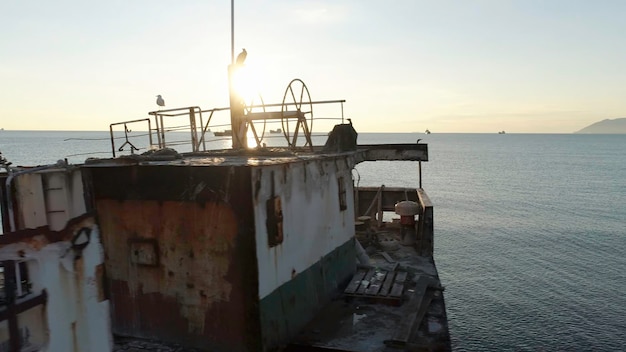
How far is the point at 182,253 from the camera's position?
7.55 meters

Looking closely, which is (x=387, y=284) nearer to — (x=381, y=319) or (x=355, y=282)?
(x=355, y=282)

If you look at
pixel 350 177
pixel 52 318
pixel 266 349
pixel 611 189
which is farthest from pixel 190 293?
pixel 611 189

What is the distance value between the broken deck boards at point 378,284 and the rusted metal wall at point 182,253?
366cm

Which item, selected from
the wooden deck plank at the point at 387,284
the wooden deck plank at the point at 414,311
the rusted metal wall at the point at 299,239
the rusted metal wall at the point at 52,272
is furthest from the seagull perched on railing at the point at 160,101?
the rusted metal wall at the point at 52,272

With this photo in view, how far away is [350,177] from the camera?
474 inches

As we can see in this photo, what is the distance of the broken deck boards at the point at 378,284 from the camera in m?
10.1

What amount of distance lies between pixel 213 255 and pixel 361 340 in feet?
10.3

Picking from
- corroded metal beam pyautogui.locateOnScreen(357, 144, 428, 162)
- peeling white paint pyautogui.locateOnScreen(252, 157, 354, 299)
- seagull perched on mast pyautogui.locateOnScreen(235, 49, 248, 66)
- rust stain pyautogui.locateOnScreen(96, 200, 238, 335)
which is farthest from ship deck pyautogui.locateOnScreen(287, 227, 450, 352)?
seagull perched on mast pyautogui.locateOnScreen(235, 49, 248, 66)

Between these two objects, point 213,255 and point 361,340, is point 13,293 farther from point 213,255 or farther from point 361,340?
point 361,340

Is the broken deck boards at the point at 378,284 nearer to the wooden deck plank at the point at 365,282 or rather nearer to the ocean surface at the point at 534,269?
the wooden deck plank at the point at 365,282

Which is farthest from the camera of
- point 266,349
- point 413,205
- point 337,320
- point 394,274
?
point 413,205

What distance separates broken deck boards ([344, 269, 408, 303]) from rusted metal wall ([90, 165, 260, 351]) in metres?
3.66

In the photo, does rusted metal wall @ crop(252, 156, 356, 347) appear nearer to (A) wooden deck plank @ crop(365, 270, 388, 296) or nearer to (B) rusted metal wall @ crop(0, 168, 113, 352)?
(A) wooden deck plank @ crop(365, 270, 388, 296)

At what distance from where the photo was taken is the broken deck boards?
398 inches
